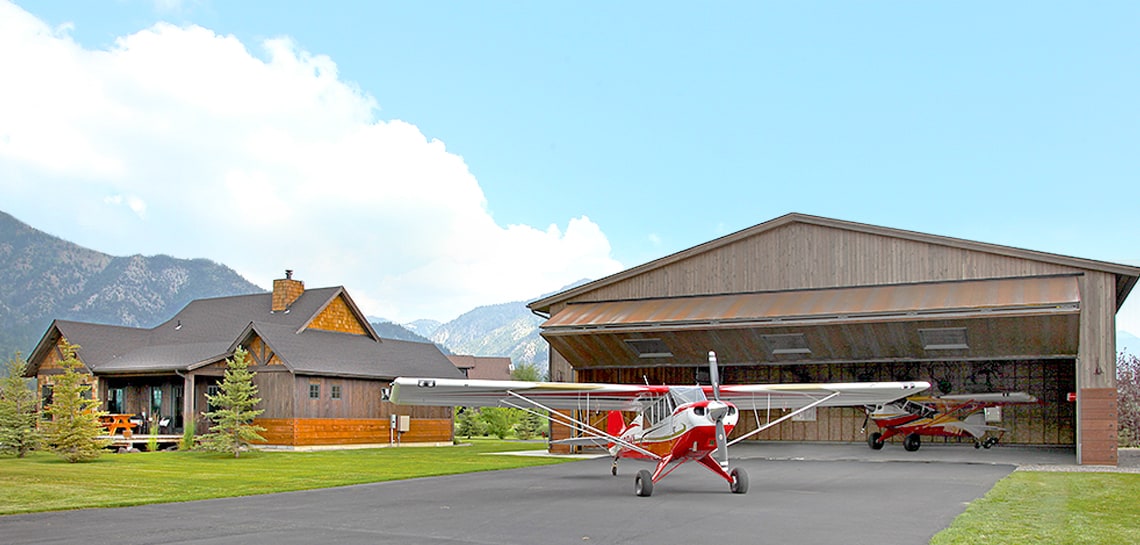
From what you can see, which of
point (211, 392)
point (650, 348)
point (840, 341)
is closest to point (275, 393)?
point (211, 392)

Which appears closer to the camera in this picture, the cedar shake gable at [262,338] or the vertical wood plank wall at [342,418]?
the vertical wood plank wall at [342,418]

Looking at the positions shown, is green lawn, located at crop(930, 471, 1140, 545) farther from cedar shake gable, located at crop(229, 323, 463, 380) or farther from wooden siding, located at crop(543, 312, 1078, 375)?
cedar shake gable, located at crop(229, 323, 463, 380)

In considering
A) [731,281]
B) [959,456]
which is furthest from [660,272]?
[959,456]

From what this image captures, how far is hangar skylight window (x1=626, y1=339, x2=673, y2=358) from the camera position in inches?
1195

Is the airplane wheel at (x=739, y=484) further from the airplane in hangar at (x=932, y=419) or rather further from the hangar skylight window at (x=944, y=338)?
the airplane in hangar at (x=932, y=419)

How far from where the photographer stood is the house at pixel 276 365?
32.8 meters

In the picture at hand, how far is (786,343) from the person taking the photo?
29.2 meters

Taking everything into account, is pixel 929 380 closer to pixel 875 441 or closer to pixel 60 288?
pixel 875 441

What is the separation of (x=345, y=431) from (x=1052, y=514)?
87.8ft

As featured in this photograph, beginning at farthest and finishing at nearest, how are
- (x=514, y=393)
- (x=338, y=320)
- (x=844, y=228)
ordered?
(x=338, y=320), (x=844, y=228), (x=514, y=393)

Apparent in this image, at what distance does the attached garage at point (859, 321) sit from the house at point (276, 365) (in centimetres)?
832

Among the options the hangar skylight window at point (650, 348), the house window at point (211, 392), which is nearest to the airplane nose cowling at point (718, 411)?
the hangar skylight window at point (650, 348)

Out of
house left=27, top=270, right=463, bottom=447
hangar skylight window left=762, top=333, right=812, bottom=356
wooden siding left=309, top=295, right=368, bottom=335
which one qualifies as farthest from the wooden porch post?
hangar skylight window left=762, top=333, right=812, bottom=356

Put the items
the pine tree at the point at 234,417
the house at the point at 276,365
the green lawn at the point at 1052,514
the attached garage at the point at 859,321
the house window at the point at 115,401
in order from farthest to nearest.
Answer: the house window at the point at 115,401
the house at the point at 276,365
the pine tree at the point at 234,417
the attached garage at the point at 859,321
the green lawn at the point at 1052,514
